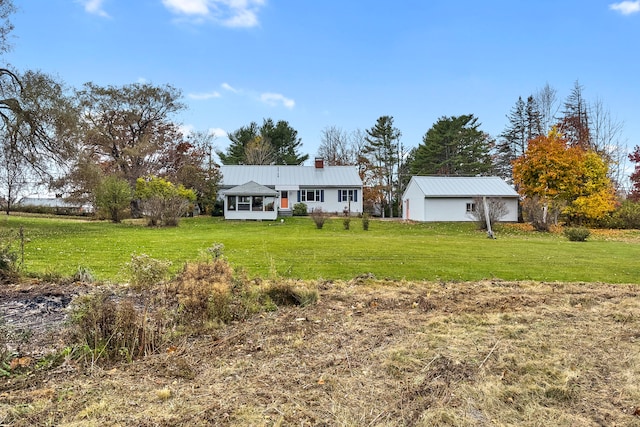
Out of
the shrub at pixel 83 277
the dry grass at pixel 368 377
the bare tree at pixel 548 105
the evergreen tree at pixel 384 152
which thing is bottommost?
the dry grass at pixel 368 377

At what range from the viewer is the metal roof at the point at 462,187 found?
2741 centimetres

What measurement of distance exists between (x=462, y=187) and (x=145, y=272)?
27138 mm

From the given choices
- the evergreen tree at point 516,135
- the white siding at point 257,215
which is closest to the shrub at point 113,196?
the white siding at point 257,215

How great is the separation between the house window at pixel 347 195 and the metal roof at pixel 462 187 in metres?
5.70

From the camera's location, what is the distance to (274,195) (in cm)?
2675

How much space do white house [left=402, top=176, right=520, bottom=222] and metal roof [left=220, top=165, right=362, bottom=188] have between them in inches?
243

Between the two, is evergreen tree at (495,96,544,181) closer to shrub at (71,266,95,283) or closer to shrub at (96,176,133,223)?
shrub at (96,176,133,223)

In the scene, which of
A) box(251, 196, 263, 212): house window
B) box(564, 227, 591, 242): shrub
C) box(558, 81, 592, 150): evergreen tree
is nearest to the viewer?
box(564, 227, 591, 242): shrub

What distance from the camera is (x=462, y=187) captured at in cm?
2845

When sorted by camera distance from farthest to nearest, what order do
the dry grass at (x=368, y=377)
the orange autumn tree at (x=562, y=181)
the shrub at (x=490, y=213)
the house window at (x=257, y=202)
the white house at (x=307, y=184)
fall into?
the white house at (x=307, y=184) → the house window at (x=257, y=202) → the orange autumn tree at (x=562, y=181) → the shrub at (x=490, y=213) → the dry grass at (x=368, y=377)

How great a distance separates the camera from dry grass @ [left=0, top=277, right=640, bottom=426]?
2.30m

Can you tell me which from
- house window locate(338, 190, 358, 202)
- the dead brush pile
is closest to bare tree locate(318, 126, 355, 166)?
house window locate(338, 190, 358, 202)

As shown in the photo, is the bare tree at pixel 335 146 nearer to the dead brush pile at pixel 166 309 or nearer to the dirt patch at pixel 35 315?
the dead brush pile at pixel 166 309

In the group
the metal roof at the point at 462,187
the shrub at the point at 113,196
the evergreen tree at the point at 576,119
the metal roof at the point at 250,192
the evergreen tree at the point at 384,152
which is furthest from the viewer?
the evergreen tree at the point at 384,152
